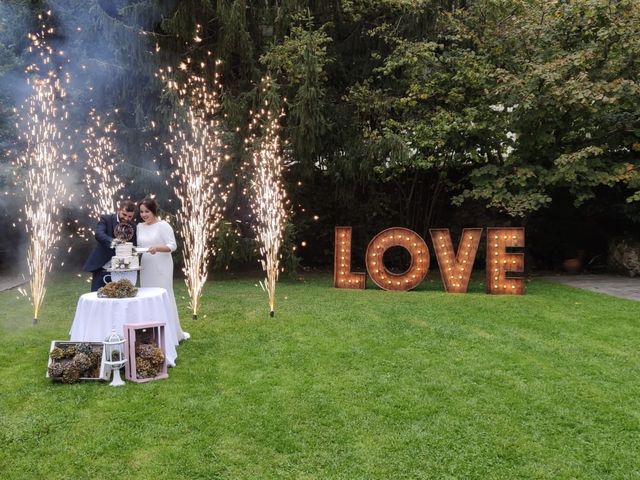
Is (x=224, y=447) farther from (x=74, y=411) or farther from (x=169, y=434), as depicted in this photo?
(x=74, y=411)

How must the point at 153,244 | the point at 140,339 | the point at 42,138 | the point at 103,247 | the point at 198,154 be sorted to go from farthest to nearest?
the point at 42,138 < the point at 198,154 < the point at 103,247 < the point at 153,244 < the point at 140,339

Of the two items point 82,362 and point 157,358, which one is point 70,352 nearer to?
point 82,362

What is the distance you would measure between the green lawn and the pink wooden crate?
6.6 inches

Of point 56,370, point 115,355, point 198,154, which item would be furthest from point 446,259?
point 56,370

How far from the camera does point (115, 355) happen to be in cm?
535

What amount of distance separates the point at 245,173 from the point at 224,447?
8.88m

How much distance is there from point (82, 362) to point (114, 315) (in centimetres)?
55

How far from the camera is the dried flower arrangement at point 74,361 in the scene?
208 inches

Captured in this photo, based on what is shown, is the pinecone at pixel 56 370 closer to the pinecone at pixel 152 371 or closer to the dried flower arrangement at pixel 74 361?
the dried flower arrangement at pixel 74 361

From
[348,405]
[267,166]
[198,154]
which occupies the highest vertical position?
[198,154]

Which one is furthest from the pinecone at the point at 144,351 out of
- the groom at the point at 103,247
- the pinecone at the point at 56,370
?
the groom at the point at 103,247

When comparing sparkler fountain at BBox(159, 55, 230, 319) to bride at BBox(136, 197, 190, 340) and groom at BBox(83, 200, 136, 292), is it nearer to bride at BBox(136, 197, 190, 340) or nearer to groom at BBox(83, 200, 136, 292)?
groom at BBox(83, 200, 136, 292)

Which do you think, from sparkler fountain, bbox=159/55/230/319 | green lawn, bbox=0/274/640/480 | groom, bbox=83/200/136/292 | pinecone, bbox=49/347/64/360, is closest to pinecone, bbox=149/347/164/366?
green lawn, bbox=0/274/640/480

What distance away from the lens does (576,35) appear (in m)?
11.6
